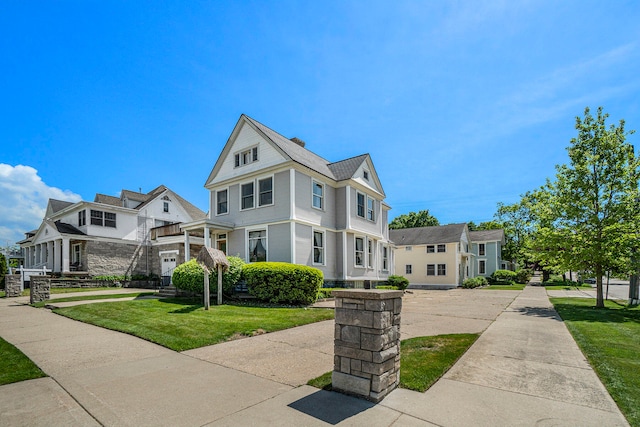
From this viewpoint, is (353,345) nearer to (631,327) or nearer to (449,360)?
(449,360)

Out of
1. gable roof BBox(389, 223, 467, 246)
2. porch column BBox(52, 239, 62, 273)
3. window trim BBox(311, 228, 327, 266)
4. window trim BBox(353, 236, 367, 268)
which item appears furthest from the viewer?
gable roof BBox(389, 223, 467, 246)

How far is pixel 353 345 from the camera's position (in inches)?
161

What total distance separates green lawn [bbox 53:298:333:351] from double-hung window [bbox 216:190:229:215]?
7.64 meters

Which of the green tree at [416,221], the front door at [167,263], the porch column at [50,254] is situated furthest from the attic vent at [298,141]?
the green tree at [416,221]

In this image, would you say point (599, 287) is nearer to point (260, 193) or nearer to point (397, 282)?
point (397, 282)

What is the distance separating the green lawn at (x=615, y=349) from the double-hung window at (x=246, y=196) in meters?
14.2

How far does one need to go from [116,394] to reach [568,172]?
54.4 ft

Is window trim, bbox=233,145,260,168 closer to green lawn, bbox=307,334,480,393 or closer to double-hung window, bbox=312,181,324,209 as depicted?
double-hung window, bbox=312,181,324,209

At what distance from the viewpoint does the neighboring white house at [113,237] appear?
24891mm

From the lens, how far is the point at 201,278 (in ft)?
43.1

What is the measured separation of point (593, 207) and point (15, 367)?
18.0 metres

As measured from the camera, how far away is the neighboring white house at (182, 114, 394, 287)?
52.2ft

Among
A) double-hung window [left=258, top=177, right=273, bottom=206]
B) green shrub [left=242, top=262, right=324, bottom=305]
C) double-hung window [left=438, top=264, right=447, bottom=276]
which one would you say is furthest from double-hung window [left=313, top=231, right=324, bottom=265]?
double-hung window [left=438, top=264, right=447, bottom=276]

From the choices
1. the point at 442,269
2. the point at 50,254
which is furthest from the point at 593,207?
the point at 50,254
